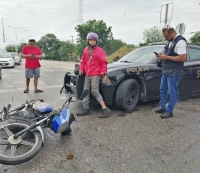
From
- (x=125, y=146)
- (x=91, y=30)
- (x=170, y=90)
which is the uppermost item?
(x=91, y=30)

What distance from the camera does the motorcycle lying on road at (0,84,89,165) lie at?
2.53m

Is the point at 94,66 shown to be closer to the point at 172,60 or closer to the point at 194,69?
the point at 172,60

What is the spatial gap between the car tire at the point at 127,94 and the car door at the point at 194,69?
1.46m

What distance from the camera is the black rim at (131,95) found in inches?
174

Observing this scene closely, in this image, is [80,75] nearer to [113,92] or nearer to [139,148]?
[113,92]

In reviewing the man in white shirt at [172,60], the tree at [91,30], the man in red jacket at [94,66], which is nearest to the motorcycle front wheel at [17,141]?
the man in red jacket at [94,66]

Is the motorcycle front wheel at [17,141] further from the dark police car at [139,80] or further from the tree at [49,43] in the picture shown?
the tree at [49,43]

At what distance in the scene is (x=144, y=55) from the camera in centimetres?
509

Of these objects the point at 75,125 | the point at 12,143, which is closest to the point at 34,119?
the point at 12,143

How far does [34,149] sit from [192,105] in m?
3.92

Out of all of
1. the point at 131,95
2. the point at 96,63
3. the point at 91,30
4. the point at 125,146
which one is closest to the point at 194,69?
the point at 131,95

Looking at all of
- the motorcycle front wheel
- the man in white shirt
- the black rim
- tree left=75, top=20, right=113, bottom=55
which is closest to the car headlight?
the black rim

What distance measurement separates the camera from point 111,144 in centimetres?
307

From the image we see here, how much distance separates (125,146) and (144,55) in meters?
2.69
